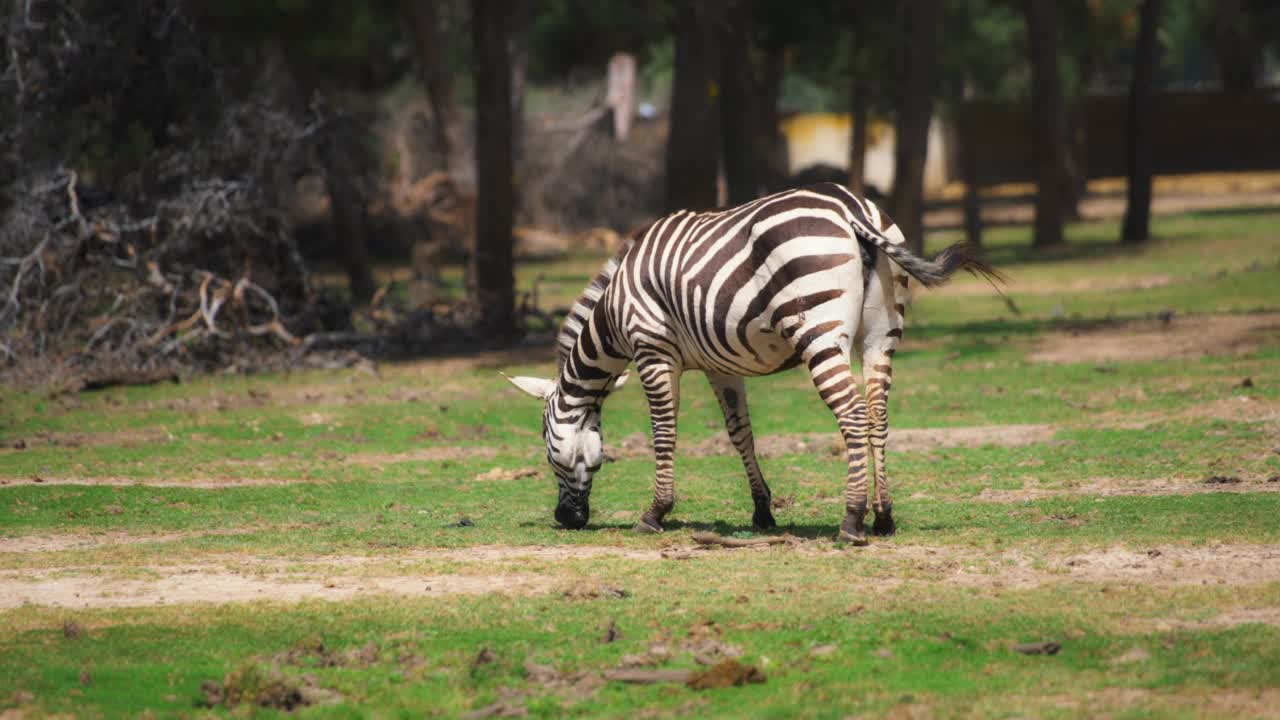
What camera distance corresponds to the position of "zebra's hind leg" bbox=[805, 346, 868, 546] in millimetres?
9531

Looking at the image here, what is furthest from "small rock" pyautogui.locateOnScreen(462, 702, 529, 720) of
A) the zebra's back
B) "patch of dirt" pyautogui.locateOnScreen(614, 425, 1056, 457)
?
"patch of dirt" pyautogui.locateOnScreen(614, 425, 1056, 457)

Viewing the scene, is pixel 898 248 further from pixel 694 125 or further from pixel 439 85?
pixel 439 85

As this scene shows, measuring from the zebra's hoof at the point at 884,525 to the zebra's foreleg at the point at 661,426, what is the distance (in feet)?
4.32

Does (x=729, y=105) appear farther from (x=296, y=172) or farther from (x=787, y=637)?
(x=787, y=637)

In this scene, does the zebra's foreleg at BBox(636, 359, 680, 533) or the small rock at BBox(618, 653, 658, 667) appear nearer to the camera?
the small rock at BBox(618, 653, 658, 667)

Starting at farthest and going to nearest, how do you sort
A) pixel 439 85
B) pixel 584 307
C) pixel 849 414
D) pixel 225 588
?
pixel 439 85 → pixel 584 307 → pixel 849 414 → pixel 225 588

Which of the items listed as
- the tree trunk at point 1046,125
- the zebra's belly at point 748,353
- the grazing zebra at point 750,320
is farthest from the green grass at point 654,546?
the tree trunk at point 1046,125

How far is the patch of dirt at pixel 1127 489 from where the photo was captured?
11.3 metres

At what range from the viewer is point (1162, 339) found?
19.5 meters

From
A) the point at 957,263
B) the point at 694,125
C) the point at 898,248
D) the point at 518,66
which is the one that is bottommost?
the point at 957,263

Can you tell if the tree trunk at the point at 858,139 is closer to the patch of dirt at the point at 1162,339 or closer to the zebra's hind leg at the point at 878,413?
the patch of dirt at the point at 1162,339

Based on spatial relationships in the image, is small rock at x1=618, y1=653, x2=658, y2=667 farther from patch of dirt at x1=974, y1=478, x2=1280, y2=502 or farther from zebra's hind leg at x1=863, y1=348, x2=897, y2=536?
patch of dirt at x1=974, y1=478, x2=1280, y2=502

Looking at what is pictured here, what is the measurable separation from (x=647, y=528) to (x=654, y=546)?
520 millimetres

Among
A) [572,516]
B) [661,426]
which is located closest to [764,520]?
[661,426]
